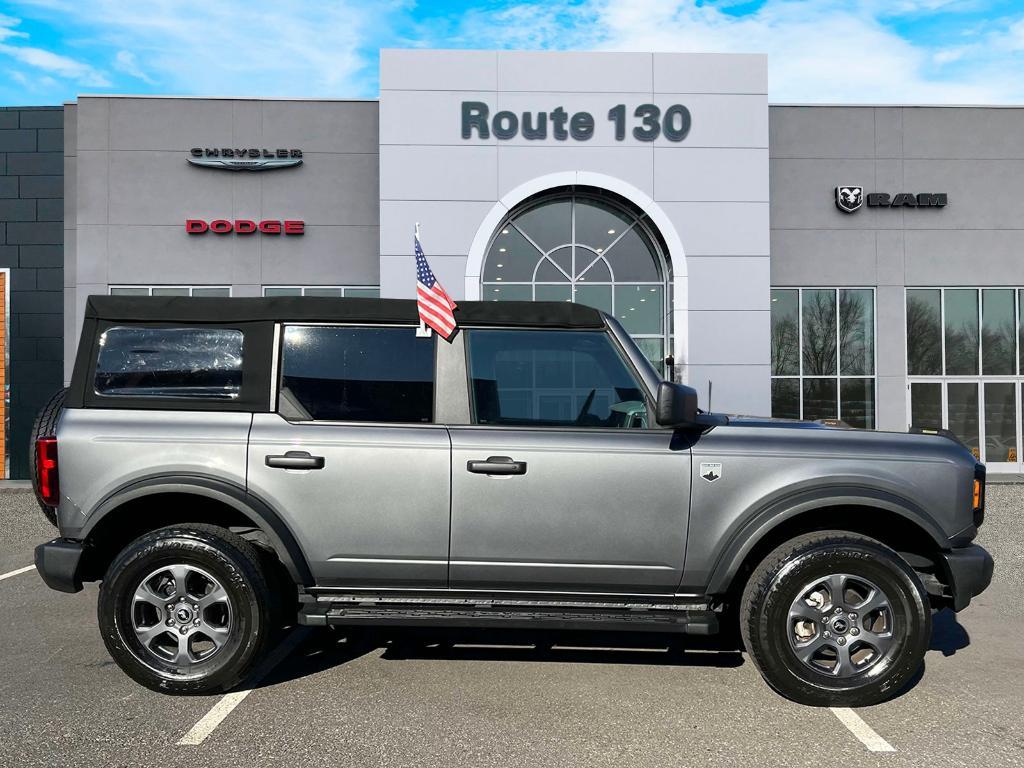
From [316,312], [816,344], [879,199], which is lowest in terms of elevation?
[316,312]

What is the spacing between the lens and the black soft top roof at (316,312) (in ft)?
13.2

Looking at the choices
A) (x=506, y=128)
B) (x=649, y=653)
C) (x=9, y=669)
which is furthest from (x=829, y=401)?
(x=9, y=669)

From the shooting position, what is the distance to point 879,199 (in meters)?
17.4

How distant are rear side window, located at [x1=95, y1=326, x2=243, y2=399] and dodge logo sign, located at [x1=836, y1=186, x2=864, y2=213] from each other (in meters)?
16.7

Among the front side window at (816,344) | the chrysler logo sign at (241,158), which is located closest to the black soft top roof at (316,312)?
the chrysler logo sign at (241,158)

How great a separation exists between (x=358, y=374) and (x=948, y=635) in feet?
14.1

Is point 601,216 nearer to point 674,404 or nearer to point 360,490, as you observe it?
point 674,404

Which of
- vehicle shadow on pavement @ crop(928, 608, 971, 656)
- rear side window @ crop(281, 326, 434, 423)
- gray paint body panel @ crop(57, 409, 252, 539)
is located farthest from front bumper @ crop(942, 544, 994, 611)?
gray paint body panel @ crop(57, 409, 252, 539)

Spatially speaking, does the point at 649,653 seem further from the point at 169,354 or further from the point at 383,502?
the point at 169,354

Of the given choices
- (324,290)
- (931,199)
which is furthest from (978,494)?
(931,199)

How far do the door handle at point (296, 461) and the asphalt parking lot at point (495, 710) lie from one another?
1194mm

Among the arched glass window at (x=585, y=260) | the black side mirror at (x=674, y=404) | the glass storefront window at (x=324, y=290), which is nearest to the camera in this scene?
the black side mirror at (x=674, y=404)

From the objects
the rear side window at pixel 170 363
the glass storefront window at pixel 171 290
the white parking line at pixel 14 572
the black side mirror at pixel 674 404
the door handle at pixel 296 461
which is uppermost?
the glass storefront window at pixel 171 290

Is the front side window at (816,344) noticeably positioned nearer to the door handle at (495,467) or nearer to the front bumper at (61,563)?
the door handle at (495,467)
